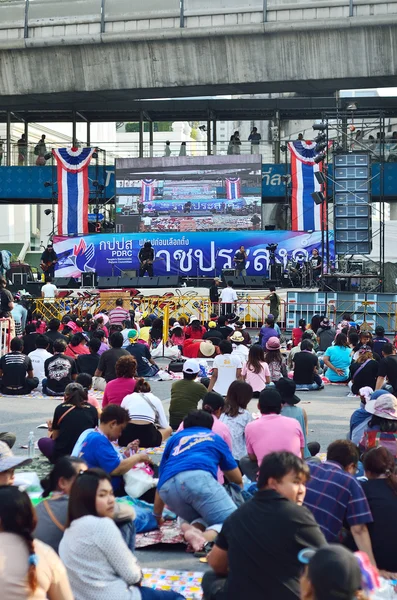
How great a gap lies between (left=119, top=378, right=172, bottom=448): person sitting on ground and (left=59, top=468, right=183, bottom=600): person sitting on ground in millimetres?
4152

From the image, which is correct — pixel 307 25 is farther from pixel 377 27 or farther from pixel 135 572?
pixel 135 572

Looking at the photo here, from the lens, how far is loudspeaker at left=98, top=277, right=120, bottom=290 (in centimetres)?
3073

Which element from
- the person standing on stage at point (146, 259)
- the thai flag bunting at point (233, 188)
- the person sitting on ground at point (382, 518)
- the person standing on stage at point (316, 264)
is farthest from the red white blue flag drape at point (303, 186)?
the person sitting on ground at point (382, 518)

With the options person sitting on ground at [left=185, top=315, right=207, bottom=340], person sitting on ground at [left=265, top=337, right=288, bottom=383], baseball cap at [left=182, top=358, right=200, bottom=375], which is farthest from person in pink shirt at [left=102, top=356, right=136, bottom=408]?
person sitting on ground at [left=185, top=315, right=207, bottom=340]

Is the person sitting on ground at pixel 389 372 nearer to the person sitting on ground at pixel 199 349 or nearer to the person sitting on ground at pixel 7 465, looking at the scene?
the person sitting on ground at pixel 199 349

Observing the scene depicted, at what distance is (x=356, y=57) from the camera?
33.1 m

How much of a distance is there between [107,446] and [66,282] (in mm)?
24911

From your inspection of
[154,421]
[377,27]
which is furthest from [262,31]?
[154,421]

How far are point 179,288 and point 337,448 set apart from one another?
23.4m

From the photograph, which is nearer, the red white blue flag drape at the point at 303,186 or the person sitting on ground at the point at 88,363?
the person sitting on ground at the point at 88,363

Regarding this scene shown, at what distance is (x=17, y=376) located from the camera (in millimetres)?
15070

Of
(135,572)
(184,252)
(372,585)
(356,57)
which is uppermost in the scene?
(356,57)

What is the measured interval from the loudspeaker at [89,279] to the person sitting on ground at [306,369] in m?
16.0

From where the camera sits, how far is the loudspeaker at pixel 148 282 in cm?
3028
